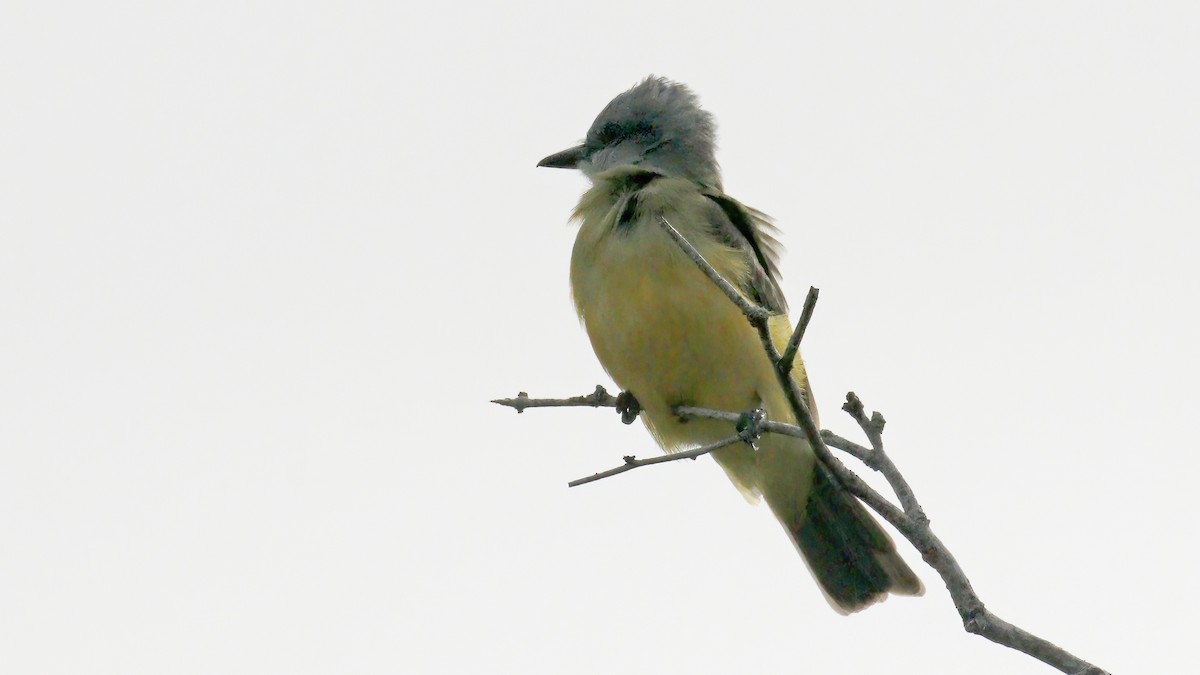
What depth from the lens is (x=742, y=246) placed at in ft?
27.3

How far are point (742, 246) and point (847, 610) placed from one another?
260 centimetres

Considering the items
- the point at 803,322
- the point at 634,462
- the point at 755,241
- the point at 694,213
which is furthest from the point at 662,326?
the point at 803,322

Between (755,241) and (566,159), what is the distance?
1.87 metres

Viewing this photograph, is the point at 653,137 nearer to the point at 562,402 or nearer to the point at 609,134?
the point at 609,134

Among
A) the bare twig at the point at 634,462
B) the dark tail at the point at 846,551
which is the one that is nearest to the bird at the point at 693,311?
the dark tail at the point at 846,551

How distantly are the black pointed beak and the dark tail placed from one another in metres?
2.78

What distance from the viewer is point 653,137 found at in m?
9.52

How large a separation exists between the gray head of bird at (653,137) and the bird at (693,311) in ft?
0.04

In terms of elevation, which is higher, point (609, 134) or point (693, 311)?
point (609, 134)

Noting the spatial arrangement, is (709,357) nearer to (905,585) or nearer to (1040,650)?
(905,585)

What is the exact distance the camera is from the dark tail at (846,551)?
9.01m

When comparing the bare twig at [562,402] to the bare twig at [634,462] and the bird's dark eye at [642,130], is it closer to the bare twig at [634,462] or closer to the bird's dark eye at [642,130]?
the bare twig at [634,462]

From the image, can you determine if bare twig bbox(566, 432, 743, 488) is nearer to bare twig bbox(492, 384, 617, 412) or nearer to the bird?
bare twig bbox(492, 384, 617, 412)

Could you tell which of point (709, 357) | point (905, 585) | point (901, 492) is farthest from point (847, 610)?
point (901, 492)
